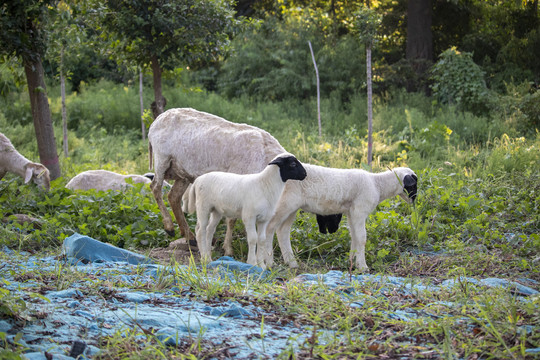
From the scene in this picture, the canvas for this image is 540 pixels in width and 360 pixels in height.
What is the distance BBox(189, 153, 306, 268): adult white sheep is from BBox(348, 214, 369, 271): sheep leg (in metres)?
0.94

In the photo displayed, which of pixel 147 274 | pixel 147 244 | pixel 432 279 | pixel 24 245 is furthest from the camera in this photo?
pixel 147 244

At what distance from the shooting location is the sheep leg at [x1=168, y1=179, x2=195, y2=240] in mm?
7578

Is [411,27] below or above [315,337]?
above

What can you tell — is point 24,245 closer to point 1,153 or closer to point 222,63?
point 1,153

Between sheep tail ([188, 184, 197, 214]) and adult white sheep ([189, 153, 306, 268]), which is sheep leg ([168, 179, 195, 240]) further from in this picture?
adult white sheep ([189, 153, 306, 268])

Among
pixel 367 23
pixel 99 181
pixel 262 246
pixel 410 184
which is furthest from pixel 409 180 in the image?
pixel 99 181

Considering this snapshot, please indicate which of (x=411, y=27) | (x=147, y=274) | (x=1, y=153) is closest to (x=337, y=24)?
(x=411, y=27)

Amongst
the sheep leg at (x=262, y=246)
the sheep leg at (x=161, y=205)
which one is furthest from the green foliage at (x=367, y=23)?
the sheep leg at (x=262, y=246)

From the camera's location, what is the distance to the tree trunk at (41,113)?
959 cm

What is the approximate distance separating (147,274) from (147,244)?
7.18ft

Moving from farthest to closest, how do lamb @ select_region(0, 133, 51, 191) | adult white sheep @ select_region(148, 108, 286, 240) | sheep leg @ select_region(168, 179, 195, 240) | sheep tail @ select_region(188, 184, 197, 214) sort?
1. lamb @ select_region(0, 133, 51, 191)
2. sheep leg @ select_region(168, 179, 195, 240)
3. adult white sheep @ select_region(148, 108, 286, 240)
4. sheep tail @ select_region(188, 184, 197, 214)

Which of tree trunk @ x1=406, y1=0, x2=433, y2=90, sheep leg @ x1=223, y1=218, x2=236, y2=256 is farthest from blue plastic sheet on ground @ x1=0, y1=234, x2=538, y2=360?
tree trunk @ x1=406, y1=0, x2=433, y2=90

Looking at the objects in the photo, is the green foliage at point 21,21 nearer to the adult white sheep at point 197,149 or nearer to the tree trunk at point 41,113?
the tree trunk at point 41,113

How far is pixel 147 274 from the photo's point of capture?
16.9ft
